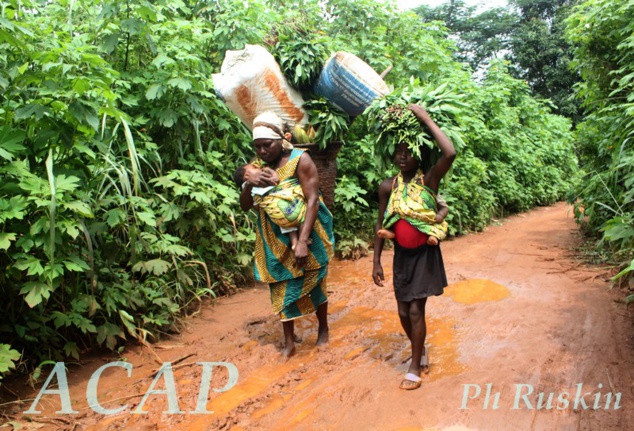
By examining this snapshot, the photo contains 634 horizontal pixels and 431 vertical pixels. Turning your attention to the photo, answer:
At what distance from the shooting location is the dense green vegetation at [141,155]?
271cm

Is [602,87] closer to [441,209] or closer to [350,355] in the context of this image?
[441,209]

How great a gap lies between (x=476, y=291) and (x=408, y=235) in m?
1.98

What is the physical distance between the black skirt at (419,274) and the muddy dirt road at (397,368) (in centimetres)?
52

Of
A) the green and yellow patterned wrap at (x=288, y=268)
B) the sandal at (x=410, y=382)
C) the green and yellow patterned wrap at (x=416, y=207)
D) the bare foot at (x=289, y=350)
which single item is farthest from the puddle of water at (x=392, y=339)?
the green and yellow patterned wrap at (x=416, y=207)

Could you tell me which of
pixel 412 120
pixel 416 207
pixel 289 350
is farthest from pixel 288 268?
pixel 412 120

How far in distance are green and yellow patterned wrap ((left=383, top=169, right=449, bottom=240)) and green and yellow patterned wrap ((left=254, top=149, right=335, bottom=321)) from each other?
62 cm

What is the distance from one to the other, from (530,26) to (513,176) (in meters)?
14.5

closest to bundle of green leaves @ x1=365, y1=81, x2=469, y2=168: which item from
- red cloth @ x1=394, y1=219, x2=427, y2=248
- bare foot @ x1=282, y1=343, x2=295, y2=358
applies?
red cloth @ x1=394, y1=219, x2=427, y2=248

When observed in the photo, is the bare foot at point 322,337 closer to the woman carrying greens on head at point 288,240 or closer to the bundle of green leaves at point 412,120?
the woman carrying greens on head at point 288,240

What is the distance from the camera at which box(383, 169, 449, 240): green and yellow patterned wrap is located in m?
2.69

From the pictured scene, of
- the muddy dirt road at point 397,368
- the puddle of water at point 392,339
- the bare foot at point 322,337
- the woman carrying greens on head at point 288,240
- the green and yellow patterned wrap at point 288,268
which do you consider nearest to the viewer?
the muddy dirt road at point 397,368

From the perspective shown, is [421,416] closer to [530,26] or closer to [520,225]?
[520,225]

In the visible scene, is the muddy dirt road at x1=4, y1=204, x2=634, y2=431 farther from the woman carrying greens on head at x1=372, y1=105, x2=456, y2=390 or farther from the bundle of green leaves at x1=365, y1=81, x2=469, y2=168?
the bundle of green leaves at x1=365, y1=81, x2=469, y2=168

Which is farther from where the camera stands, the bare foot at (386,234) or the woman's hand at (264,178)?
the woman's hand at (264,178)
